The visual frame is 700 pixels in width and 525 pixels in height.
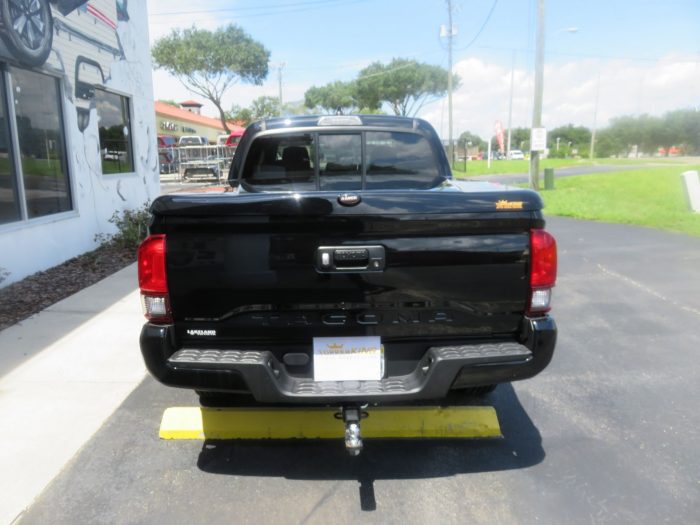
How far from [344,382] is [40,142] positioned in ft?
22.3

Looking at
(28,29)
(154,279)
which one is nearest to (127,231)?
(28,29)

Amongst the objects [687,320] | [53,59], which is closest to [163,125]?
[53,59]

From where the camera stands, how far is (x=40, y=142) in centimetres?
756

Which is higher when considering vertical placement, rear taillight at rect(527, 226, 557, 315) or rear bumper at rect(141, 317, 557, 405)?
rear taillight at rect(527, 226, 557, 315)

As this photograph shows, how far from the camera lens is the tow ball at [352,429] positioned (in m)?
2.61

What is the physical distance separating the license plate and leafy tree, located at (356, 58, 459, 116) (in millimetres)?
55920

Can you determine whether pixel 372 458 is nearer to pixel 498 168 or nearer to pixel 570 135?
pixel 498 168

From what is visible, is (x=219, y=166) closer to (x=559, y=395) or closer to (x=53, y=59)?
(x=53, y=59)

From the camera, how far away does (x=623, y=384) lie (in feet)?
13.6

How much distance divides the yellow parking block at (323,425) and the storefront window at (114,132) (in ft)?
24.3

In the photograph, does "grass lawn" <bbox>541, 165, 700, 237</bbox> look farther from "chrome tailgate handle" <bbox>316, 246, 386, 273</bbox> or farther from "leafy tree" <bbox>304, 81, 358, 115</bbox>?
"leafy tree" <bbox>304, 81, 358, 115</bbox>

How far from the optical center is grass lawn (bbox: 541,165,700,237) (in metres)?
Result: 12.3

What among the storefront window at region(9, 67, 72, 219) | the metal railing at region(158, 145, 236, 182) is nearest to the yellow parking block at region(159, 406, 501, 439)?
the storefront window at region(9, 67, 72, 219)

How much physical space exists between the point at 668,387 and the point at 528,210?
2.40 metres
